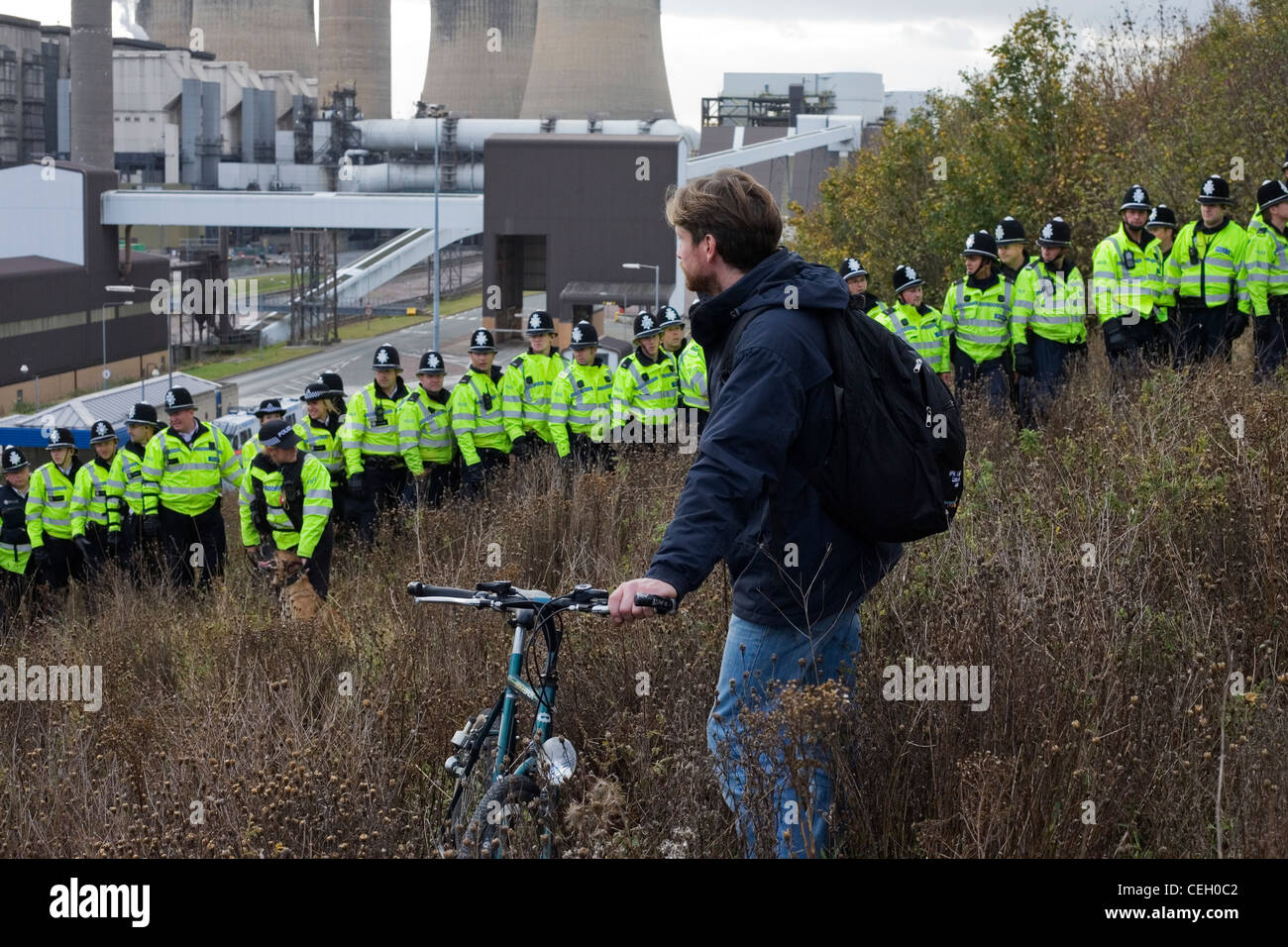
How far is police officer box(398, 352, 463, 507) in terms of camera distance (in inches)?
388

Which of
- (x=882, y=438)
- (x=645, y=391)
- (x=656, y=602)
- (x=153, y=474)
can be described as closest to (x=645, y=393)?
(x=645, y=391)

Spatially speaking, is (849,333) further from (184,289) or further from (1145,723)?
(184,289)

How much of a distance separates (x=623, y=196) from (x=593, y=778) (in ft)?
115

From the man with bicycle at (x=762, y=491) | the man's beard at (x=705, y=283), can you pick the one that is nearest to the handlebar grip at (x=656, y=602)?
the man with bicycle at (x=762, y=491)

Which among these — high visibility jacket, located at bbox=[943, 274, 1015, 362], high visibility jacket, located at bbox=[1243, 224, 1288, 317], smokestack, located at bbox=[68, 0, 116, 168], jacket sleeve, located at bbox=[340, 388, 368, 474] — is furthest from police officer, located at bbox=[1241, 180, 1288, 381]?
smokestack, located at bbox=[68, 0, 116, 168]

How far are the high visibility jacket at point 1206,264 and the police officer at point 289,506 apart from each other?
520 cm

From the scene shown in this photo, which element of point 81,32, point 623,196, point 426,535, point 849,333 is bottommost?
point 426,535

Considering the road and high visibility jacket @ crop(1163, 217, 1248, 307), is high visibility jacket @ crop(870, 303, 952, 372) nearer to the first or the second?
high visibility jacket @ crop(1163, 217, 1248, 307)

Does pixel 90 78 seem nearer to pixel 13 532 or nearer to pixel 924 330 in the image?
pixel 13 532

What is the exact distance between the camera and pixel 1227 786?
9.55 ft

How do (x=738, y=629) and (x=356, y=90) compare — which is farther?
(x=356, y=90)

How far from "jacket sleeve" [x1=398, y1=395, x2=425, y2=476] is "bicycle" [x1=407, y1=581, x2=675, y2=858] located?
6832 mm

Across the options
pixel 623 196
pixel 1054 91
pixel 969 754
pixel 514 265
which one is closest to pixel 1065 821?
pixel 969 754

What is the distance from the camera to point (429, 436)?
33.0 ft
